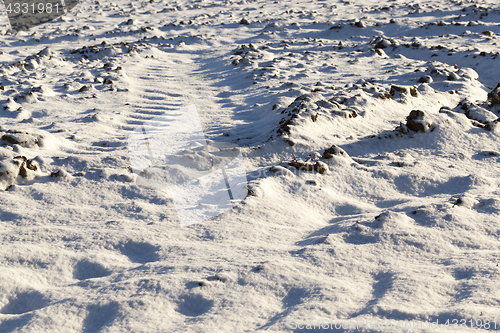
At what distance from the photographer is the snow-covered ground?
2.07m

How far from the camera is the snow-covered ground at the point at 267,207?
6.81 ft

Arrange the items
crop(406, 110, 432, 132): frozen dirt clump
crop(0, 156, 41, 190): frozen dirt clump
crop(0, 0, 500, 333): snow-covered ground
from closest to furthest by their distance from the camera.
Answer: crop(0, 0, 500, 333): snow-covered ground → crop(0, 156, 41, 190): frozen dirt clump → crop(406, 110, 432, 132): frozen dirt clump

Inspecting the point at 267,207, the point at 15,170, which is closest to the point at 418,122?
the point at 267,207

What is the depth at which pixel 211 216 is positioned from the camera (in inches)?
118

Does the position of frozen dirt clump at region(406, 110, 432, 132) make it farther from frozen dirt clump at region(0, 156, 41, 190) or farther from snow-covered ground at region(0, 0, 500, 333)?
frozen dirt clump at region(0, 156, 41, 190)

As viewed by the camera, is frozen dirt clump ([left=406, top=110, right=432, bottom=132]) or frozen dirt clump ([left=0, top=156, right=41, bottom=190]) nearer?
frozen dirt clump ([left=0, top=156, right=41, bottom=190])

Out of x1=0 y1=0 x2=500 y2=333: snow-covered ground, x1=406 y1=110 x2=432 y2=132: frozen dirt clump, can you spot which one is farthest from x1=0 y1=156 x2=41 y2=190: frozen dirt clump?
x1=406 y1=110 x2=432 y2=132: frozen dirt clump

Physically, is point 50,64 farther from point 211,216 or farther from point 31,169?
point 211,216

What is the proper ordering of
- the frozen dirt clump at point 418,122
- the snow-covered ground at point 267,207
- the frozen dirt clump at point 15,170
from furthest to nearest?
1. the frozen dirt clump at point 418,122
2. the frozen dirt clump at point 15,170
3. the snow-covered ground at point 267,207

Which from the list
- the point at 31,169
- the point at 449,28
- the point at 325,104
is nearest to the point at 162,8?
the point at 449,28

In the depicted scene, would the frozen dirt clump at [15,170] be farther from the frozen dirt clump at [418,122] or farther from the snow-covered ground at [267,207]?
the frozen dirt clump at [418,122]

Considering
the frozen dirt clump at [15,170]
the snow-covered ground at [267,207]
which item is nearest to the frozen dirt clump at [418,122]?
the snow-covered ground at [267,207]

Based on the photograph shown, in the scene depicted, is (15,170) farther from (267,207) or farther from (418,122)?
(418,122)

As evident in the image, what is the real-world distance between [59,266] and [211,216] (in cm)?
109
